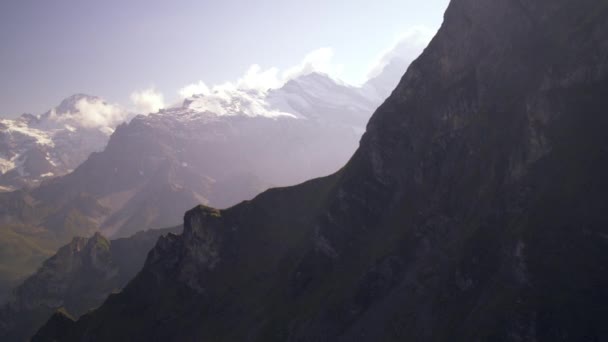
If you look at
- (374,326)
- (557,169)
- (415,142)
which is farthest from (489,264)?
(415,142)

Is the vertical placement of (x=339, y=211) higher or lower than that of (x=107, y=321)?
lower

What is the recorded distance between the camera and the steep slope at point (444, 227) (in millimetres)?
84250

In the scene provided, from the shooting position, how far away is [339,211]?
137000 millimetres

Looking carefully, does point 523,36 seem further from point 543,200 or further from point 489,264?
point 489,264

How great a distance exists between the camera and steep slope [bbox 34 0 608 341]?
84250mm

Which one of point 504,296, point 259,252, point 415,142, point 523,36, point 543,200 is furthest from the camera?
point 259,252

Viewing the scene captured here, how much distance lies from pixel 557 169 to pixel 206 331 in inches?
3813

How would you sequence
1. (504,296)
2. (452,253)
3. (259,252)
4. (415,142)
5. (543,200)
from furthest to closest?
(259,252) → (415,142) → (452,253) → (543,200) → (504,296)

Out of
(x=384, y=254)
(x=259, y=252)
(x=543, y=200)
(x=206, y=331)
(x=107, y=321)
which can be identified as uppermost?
(x=107, y=321)

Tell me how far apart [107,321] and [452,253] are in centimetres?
10846

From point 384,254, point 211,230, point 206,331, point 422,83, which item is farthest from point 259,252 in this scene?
point 422,83

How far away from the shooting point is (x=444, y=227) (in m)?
111

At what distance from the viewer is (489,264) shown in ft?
308

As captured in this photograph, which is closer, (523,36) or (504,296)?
(504,296)
